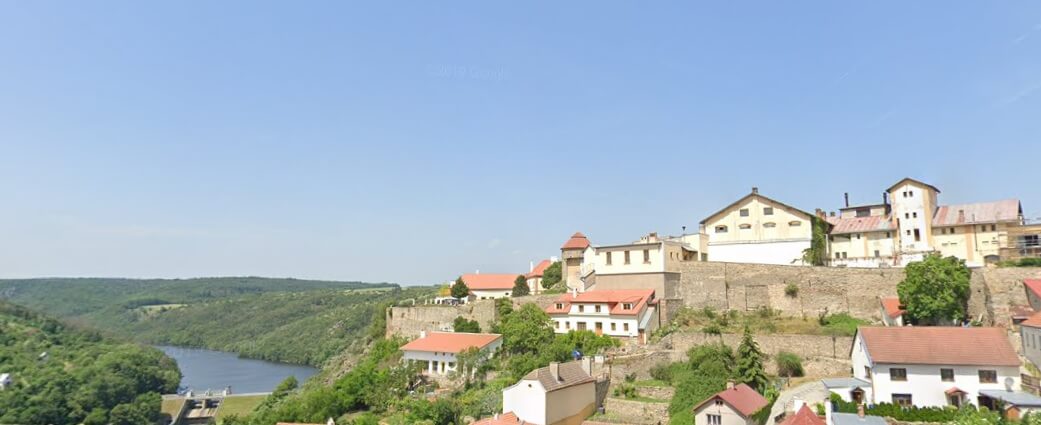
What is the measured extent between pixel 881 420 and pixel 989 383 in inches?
190

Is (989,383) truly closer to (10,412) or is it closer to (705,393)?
(705,393)

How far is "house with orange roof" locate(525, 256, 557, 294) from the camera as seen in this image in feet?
166

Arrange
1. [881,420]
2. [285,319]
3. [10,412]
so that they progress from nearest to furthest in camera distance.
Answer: [881,420] → [10,412] → [285,319]

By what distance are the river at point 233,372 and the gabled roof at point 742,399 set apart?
7191 cm

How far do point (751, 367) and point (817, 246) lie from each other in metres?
15.1

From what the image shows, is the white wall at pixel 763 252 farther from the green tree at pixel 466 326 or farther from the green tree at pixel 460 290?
the green tree at pixel 460 290

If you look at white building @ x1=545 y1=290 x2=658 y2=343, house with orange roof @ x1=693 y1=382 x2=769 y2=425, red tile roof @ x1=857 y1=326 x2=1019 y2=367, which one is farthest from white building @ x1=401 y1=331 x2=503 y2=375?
red tile roof @ x1=857 y1=326 x2=1019 y2=367

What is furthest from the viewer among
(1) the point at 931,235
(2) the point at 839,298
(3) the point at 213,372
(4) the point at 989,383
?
(3) the point at 213,372

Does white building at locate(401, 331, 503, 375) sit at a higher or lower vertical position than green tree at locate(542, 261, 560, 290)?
lower

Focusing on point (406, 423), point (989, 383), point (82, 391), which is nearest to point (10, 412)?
point (82, 391)

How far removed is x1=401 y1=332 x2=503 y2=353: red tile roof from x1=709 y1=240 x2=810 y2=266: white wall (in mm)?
15813

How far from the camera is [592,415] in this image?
88.2 ft

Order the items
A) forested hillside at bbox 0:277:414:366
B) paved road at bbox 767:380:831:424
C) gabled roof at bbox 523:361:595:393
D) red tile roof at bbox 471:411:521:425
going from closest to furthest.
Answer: paved road at bbox 767:380:831:424 → red tile roof at bbox 471:411:521:425 → gabled roof at bbox 523:361:595:393 → forested hillside at bbox 0:277:414:366

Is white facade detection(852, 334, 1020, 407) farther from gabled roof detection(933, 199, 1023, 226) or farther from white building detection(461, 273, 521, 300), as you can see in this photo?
white building detection(461, 273, 521, 300)
